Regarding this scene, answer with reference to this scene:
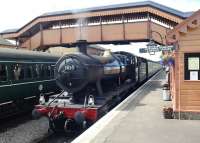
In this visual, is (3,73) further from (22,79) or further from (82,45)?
(82,45)

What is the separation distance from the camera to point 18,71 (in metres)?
14.3

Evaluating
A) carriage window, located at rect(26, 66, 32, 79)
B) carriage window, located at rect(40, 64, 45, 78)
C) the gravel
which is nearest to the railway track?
the gravel

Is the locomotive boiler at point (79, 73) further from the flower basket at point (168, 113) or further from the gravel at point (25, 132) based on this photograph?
the flower basket at point (168, 113)

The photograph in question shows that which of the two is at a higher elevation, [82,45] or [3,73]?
[82,45]

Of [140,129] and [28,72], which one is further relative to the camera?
[28,72]

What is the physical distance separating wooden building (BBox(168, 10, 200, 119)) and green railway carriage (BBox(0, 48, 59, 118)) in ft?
21.6

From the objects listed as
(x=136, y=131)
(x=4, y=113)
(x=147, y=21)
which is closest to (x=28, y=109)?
(x=4, y=113)

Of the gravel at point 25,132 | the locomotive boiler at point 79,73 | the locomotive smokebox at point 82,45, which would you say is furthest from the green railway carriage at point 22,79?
the locomotive smokebox at point 82,45

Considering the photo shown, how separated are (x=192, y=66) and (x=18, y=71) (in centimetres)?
742

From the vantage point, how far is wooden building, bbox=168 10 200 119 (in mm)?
10281

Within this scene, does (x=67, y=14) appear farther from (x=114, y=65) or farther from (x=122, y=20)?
(x=114, y=65)

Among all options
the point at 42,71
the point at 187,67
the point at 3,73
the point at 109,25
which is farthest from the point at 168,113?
the point at 109,25

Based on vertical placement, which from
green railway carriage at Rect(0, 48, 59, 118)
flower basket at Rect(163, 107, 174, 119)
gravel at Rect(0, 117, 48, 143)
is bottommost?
gravel at Rect(0, 117, 48, 143)

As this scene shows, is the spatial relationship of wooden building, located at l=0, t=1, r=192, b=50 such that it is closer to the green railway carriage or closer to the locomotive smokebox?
the green railway carriage
